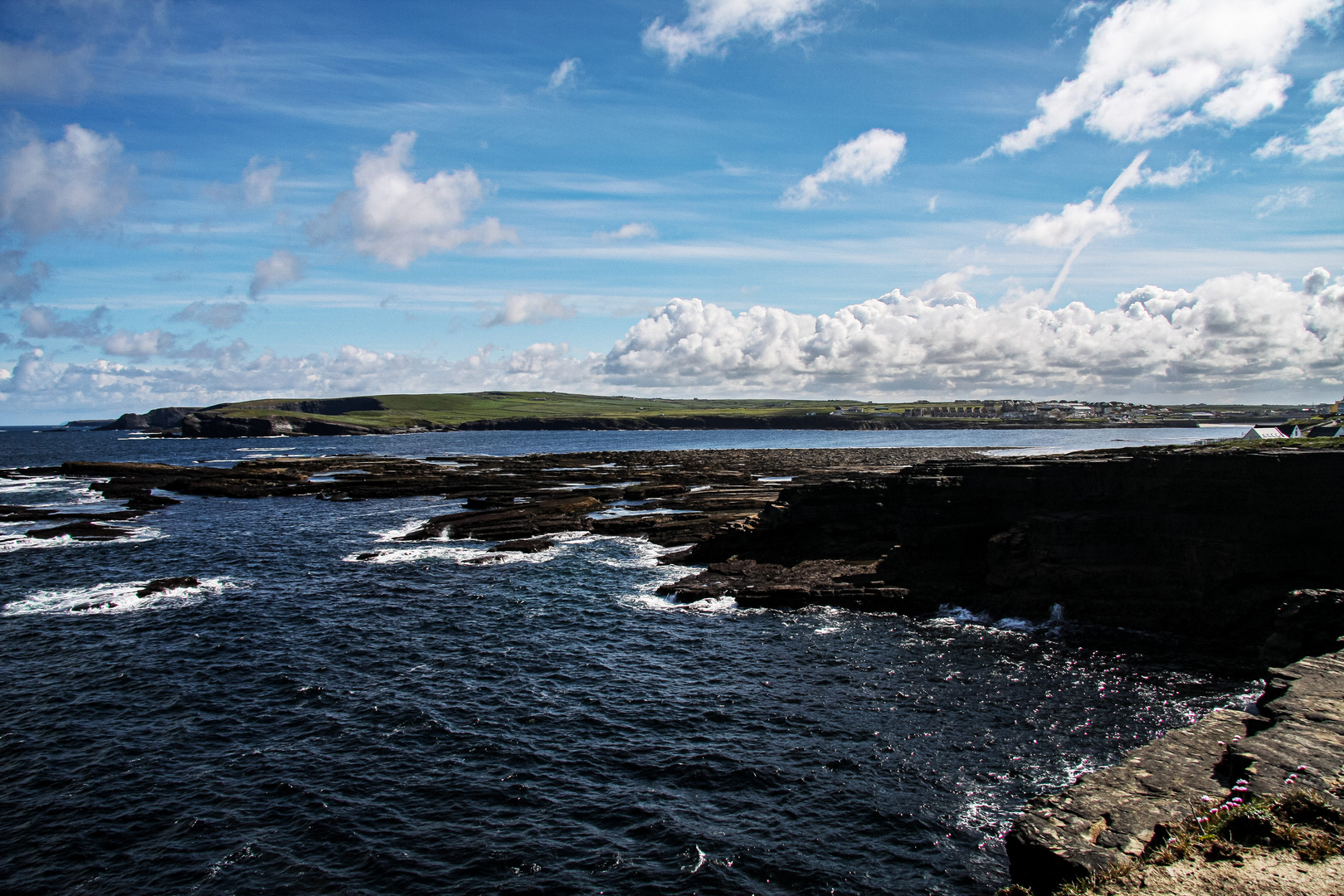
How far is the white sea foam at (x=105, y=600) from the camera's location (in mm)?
36656

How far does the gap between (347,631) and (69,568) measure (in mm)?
27716

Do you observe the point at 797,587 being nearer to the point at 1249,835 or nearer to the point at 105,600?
the point at 1249,835

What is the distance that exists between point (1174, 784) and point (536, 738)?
17152 millimetres

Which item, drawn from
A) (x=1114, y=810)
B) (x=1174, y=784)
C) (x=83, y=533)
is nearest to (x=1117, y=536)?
(x=1174, y=784)

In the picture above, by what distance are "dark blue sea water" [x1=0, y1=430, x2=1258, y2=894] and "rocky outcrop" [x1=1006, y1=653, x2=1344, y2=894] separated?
376 cm

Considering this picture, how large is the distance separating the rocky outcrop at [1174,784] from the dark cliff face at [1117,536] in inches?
661

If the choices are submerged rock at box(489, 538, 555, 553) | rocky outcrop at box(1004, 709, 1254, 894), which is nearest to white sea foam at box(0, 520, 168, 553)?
submerged rock at box(489, 538, 555, 553)

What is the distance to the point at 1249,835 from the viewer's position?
11117 mm

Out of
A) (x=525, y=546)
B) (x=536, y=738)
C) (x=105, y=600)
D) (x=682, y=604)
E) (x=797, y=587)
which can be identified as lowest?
(x=682, y=604)

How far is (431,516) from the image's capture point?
68.6m

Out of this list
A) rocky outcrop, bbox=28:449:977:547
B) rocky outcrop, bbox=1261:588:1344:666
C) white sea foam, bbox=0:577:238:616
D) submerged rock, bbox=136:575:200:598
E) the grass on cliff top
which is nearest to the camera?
the grass on cliff top

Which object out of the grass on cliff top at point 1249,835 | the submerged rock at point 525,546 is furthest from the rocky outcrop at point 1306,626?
the submerged rock at point 525,546

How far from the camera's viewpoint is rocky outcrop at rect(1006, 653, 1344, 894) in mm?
11836

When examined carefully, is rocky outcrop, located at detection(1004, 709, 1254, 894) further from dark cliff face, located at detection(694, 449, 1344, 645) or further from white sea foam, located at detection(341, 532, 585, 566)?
white sea foam, located at detection(341, 532, 585, 566)
